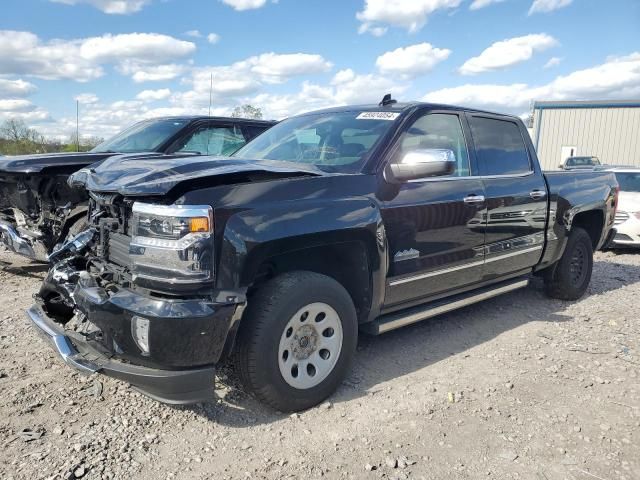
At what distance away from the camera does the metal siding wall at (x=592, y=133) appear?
2947 cm

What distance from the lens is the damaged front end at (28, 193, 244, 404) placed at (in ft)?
8.64

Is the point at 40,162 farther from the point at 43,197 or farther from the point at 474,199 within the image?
the point at 474,199

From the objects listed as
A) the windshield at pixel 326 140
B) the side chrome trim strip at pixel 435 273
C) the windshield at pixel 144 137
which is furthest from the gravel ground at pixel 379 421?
the windshield at pixel 144 137

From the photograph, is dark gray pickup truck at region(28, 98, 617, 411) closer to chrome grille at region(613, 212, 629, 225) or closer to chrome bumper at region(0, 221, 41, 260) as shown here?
chrome bumper at region(0, 221, 41, 260)

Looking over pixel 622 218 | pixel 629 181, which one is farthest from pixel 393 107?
pixel 629 181

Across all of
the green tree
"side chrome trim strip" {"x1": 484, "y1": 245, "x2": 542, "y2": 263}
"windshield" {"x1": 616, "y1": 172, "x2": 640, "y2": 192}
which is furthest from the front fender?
the green tree

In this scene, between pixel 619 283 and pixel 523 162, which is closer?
pixel 523 162

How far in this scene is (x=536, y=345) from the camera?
4426 mm

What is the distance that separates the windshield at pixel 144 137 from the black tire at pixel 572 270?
4.79m

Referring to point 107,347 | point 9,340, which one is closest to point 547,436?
point 107,347

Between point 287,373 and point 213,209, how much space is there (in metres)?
1.07

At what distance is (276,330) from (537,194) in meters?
3.17

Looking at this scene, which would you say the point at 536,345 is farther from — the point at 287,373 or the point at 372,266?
the point at 287,373

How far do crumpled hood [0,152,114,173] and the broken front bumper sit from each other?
3116mm
